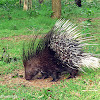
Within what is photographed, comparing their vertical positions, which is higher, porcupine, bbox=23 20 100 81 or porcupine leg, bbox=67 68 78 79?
porcupine, bbox=23 20 100 81

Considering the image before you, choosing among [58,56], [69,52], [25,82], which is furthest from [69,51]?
[25,82]

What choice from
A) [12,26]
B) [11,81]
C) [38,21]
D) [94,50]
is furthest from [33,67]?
[38,21]

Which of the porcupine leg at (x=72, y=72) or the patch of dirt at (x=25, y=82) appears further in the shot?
the porcupine leg at (x=72, y=72)

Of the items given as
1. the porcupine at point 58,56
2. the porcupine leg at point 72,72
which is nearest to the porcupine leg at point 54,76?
the porcupine at point 58,56

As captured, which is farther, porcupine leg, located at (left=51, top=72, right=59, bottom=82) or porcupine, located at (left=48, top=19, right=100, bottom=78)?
porcupine leg, located at (left=51, top=72, right=59, bottom=82)

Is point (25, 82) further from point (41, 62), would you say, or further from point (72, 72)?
point (72, 72)

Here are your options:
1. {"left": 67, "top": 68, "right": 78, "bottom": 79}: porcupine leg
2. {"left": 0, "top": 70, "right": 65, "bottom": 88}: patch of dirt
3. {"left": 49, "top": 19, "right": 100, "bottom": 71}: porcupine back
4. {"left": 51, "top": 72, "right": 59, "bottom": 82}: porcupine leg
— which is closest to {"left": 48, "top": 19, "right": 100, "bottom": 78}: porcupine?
{"left": 49, "top": 19, "right": 100, "bottom": 71}: porcupine back

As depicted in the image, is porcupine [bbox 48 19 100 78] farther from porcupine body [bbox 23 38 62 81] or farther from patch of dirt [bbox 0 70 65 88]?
patch of dirt [bbox 0 70 65 88]

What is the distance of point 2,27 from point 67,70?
4.30 m

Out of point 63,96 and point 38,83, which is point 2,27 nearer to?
point 38,83

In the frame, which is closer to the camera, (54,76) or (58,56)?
(58,56)

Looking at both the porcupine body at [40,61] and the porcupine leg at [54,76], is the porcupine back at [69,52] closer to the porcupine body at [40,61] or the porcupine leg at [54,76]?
the porcupine body at [40,61]

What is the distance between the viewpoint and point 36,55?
2.71 meters

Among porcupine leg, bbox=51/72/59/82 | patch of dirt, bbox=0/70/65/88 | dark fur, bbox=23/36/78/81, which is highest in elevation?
dark fur, bbox=23/36/78/81
